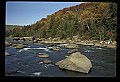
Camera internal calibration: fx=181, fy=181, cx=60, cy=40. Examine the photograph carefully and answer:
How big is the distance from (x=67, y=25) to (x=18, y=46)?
350 inches

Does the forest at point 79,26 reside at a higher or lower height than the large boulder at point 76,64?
higher

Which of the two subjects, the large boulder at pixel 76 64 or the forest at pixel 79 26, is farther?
the forest at pixel 79 26

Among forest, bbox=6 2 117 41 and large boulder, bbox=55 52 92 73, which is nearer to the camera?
large boulder, bbox=55 52 92 73

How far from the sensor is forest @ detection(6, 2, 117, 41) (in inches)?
678

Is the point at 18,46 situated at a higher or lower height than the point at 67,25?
lower

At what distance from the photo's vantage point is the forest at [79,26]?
1722 cm

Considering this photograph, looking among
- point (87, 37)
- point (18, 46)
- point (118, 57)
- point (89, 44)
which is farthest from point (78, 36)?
point (118, 57)

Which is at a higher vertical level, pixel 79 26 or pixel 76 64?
pixel 79 26

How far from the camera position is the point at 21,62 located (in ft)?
26.8

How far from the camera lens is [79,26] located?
20.2 m

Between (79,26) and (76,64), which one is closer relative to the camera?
(76,64)
